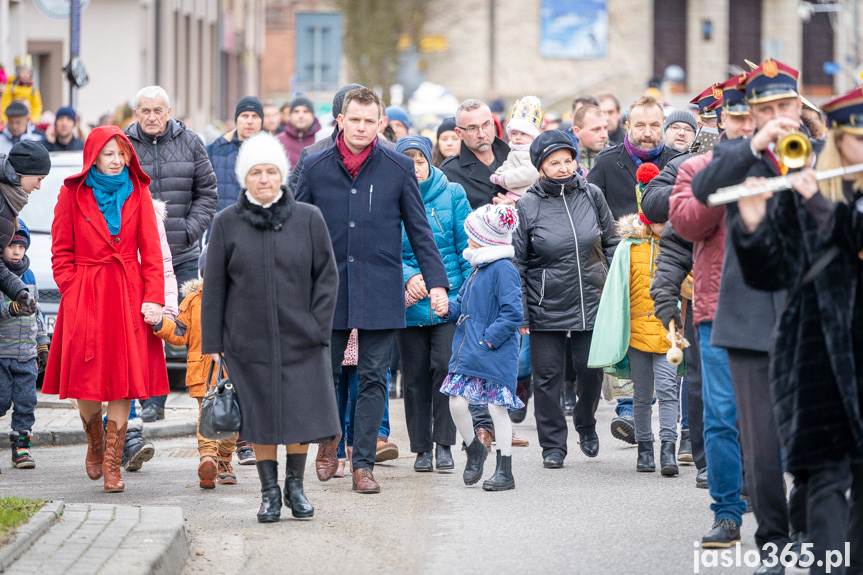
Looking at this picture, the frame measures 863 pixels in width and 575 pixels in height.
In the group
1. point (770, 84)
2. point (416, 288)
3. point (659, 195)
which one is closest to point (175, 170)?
point (416, 288)

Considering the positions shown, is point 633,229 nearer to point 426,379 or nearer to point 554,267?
point 554,267

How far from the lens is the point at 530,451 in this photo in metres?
10.4

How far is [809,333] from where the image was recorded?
18.6 feet

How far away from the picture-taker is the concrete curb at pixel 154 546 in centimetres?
616

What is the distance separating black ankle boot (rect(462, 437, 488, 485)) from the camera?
29.0 ft

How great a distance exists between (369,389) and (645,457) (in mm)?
1939

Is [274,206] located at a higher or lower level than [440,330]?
higher

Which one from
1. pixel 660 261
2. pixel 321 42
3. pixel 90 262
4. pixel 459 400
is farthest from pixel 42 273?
pixel 321 42

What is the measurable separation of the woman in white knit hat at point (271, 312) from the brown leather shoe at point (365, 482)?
2.71 ft

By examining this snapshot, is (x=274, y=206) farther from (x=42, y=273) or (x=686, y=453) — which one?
(x=42, y=273)

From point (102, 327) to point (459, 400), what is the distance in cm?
207

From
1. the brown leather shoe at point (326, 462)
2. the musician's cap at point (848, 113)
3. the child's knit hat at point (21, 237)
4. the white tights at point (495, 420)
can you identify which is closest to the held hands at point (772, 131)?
the musician's cap at point (848, 113)

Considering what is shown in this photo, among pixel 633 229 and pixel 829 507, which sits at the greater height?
pixel 633 229

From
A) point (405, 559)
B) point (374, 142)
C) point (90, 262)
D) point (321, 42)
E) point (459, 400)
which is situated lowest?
point (405, 559)
